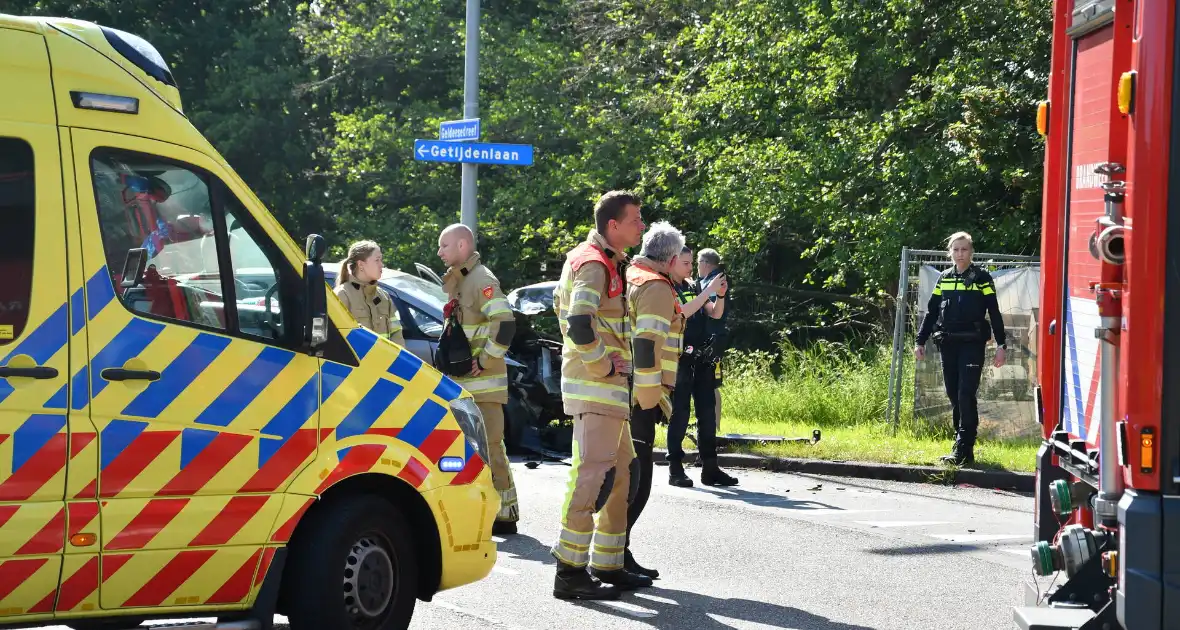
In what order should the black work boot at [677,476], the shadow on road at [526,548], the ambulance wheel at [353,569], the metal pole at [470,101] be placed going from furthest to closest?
the metal pole at [470,101], the black work boot at [677,476], the shadow on road at [526,548], the ambulance wheel at [353,569]

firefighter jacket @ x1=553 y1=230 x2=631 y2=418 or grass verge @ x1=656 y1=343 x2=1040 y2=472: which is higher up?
firefighter jacket @ x1=553 y1=230 x2=631 y2=418

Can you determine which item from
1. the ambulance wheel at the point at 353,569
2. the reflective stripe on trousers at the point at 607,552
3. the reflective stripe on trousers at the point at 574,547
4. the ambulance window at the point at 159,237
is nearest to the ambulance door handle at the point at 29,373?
the ambulance window at the point at 159,237

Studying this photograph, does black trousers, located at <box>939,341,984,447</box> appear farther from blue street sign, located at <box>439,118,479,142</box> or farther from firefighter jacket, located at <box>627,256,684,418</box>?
blue street sign, located at <box>439,118,479,142</box>

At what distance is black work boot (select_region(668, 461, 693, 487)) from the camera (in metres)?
10.9

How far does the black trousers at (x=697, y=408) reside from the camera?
11000 mm

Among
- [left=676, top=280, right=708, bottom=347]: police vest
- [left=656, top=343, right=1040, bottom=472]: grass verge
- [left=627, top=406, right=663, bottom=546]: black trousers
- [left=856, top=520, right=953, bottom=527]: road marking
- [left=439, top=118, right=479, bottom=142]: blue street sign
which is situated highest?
[left=439, top=118, right=479, bottom=142]: blue street sign

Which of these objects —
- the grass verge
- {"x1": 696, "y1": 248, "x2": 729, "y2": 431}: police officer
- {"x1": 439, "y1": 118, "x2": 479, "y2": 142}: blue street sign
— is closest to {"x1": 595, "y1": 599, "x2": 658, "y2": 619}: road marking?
{"x1": 696, "y1": 248, "x2": 729, "y2": 431}: police officer

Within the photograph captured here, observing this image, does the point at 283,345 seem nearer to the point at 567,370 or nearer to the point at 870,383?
the point at 567,370

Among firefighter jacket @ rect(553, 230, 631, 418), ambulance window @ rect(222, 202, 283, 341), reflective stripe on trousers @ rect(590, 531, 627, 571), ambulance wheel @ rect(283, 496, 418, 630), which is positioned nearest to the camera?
ambulance window @ rect(222, 202, 283, 341)

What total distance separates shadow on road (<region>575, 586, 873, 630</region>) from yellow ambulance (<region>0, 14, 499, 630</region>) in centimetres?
138

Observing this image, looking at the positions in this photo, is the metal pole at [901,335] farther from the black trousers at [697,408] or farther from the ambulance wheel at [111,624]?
the ambulance wheel at [111,624]

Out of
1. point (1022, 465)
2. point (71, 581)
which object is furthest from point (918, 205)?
point (71, 581)

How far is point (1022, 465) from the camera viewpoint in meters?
11.6

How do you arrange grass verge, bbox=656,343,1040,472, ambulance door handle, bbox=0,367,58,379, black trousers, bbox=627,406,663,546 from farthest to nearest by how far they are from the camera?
grass verge, bbox=656,343,1040,472 < black trousers, bbox=627,406,663,546 < ambulance door handle, bbox=0,367,58,379
